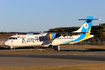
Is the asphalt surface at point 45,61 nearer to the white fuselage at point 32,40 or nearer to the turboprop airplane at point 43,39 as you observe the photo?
the white fuselage at point 32,40

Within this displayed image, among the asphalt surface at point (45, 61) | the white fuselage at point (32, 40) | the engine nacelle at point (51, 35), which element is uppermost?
the engine nacelle at point (51, 35)

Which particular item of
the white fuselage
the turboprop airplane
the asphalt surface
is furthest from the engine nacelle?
the asphalt surface

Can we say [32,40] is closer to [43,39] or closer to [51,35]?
[43,39]

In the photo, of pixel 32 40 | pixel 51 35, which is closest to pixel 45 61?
pixel 32 40

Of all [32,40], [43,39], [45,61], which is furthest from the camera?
[43,39]

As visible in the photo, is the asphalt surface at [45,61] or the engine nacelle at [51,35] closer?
the asphalt surface at [45,61]

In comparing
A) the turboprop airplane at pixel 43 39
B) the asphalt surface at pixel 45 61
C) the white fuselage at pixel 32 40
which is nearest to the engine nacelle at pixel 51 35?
the turboprop airplane at pixel 43 39

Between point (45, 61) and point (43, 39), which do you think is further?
point (43, 39)

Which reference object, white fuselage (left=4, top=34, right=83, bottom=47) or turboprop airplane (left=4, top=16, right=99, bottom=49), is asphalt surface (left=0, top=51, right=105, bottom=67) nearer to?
white fuselage (left=4, top=34, right=83, bottom=47)

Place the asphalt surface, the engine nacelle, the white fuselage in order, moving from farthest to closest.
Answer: the engine nacelle, the white fuselage, the asphalt surface

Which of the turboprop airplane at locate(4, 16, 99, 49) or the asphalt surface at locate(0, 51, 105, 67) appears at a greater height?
the turboprop airplane at locate(4, 16, 99, 49)

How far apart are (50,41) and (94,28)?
116 ft

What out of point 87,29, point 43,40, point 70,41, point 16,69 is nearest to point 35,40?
point 43,40

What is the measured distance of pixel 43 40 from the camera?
36406 millimetres
